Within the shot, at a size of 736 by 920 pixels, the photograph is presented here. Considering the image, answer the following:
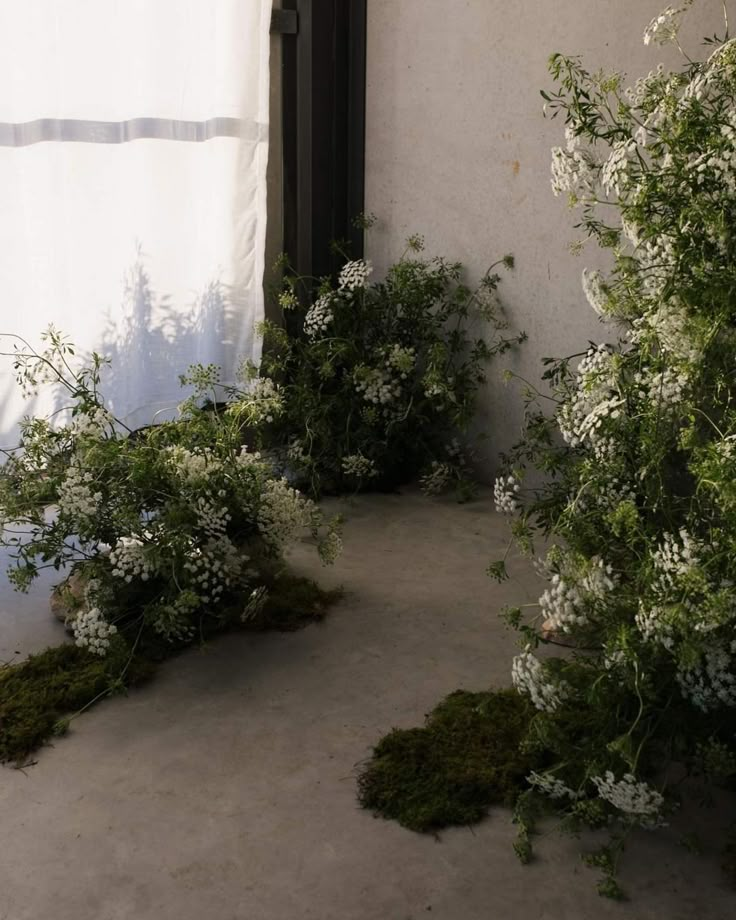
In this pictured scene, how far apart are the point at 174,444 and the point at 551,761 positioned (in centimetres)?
149

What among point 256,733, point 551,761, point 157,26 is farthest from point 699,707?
point 157,26

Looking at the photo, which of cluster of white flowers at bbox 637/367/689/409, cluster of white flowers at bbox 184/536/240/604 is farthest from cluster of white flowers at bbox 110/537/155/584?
cluster of white flowers at bbox 637/367/689/409

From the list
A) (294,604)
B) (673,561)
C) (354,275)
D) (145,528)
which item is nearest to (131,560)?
(145,528)

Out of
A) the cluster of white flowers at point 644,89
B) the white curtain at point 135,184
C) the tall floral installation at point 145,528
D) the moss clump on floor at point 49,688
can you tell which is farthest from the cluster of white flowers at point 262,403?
the cluster of white flowers at point 644,89

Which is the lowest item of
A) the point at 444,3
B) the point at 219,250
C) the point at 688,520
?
the point at 688,520

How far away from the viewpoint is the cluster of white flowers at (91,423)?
9.95 ft

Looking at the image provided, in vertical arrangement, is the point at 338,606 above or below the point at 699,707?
below

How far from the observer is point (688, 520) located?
7.65 ft

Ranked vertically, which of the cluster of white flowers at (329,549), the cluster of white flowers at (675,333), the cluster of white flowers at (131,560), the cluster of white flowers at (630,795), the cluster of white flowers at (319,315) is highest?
the cluster of white flowers at (675,333)

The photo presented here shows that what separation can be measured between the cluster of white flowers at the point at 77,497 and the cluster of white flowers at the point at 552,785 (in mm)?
1378

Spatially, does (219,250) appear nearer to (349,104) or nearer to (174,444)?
(349,104)

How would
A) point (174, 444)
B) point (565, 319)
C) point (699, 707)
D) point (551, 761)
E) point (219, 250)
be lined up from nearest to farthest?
1. point (699, 707)
2. point (551, 761)
3. point (174, 444)
4. point (565, 319)
5. point (219, 250)

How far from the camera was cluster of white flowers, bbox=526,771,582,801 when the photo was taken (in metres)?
2.18

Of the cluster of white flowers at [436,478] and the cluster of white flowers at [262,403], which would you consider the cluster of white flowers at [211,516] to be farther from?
the cluster of white flowers at [436,478]
